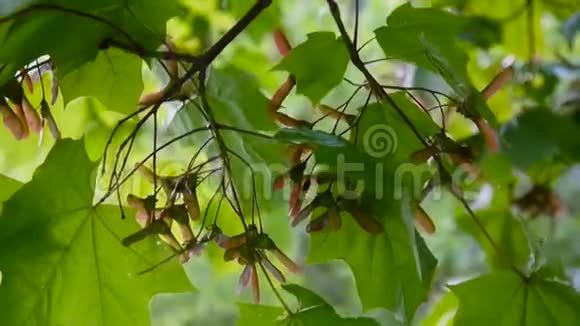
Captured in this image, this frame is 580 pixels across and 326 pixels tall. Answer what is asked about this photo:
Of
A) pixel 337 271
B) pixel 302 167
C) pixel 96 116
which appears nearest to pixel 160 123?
pixel 96 116

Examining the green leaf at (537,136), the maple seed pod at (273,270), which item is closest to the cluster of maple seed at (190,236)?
the maple seed pod at (273,270)

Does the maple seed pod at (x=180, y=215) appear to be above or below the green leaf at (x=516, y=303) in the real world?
above

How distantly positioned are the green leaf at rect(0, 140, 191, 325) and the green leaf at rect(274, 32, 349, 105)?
136 mm

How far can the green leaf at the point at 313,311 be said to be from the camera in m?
0.51

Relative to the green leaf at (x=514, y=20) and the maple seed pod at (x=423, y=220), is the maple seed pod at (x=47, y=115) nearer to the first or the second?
the maple seed pod at (x=423, y=220)

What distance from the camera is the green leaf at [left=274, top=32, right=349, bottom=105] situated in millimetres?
562

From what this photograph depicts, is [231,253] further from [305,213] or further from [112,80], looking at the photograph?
[112,80]

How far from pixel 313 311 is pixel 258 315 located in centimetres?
4

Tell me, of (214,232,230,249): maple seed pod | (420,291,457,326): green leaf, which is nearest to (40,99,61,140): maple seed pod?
(214,232,230,249): maple seed pod

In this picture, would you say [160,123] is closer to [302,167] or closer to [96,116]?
[96,116]

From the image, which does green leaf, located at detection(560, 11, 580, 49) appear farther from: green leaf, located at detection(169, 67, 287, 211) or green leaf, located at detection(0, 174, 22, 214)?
green leaf, located at detection(0, 174, 22, 214)

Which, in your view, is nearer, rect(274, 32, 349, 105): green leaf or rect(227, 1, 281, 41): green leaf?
rect(274, 32, 349, 105): green leaf

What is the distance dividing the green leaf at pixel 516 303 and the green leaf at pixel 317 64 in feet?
0.53

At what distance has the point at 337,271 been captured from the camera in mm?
2498
